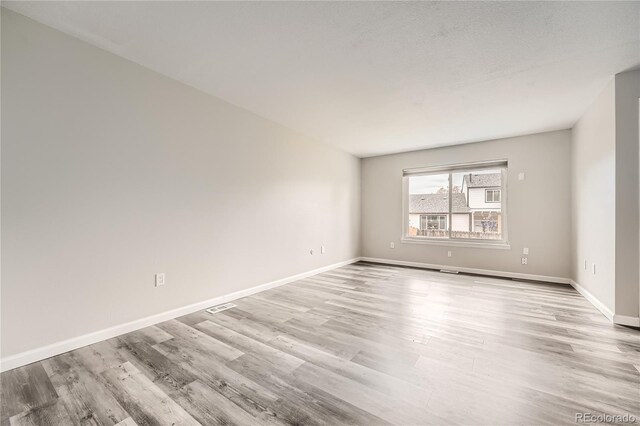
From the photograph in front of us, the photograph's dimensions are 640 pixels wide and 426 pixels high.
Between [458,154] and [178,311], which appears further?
[458,154]

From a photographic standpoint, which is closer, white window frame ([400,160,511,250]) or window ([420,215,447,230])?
white window frame ([400,160,511,250])

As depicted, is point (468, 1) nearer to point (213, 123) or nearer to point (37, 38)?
point (213, 123)

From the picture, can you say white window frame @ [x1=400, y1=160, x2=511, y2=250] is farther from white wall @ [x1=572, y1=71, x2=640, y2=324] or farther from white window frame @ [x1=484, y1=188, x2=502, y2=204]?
white wall @ [x1=572, y1=71, x2=640, y2=324]

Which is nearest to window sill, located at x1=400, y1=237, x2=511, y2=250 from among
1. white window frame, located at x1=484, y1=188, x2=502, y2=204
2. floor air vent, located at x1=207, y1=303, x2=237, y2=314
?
white window frame, located at x1=484, y1=188, x2=502, y2=204

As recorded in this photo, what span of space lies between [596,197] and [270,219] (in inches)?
157

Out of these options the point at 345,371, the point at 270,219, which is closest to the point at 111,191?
the point at 270,219

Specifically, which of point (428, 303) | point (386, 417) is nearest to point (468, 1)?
point (386, 417)

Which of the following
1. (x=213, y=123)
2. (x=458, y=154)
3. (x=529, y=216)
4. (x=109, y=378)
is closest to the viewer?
(x=109, y=378)

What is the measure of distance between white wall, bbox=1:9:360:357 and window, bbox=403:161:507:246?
3.28 metres

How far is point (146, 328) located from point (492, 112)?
4642 mm

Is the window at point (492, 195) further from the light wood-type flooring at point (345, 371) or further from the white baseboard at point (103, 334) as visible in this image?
the white baseboard at point (103, 334)

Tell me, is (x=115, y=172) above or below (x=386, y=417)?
above

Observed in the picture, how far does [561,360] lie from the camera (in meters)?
1.89

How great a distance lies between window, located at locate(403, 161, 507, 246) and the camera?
4.79 meters
